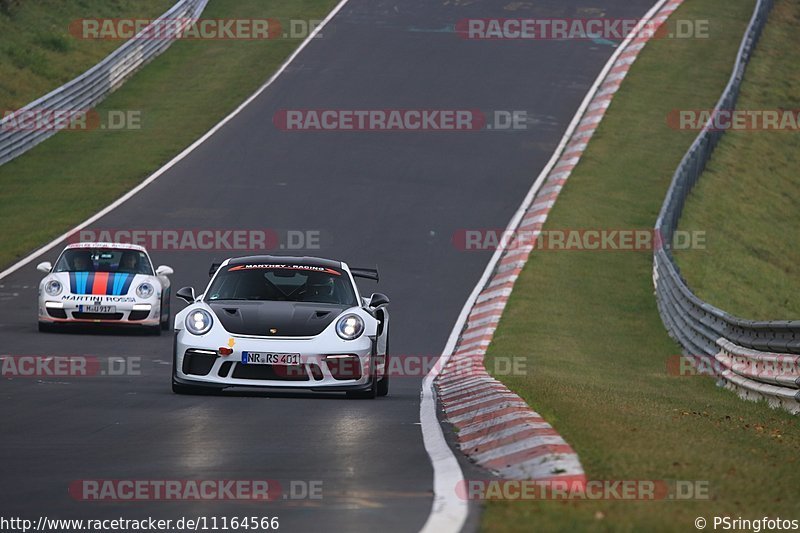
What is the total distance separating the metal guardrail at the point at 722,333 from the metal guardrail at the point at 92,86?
47.3 feet

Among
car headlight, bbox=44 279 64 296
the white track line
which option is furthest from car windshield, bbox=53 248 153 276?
the white track line

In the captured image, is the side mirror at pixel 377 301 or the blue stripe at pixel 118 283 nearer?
the side mirror at pixel 377 301

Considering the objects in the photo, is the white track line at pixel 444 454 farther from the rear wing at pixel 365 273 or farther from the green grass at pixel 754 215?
the green grass at pixel 754 215

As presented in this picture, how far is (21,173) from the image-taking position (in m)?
30.6

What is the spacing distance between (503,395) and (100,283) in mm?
9649

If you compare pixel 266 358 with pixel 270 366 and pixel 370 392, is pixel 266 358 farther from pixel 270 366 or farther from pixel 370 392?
pixel 370 392

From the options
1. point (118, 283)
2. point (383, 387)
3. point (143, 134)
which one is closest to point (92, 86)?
point (143, 134)

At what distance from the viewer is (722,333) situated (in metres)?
15.8

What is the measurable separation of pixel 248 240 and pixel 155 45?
52.8 ft

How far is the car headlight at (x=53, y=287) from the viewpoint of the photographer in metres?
18.8

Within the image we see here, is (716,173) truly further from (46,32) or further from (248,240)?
(46,32)

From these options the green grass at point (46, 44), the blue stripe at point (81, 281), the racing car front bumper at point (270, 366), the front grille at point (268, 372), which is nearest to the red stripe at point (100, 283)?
the blue stripe at point (81, 281)

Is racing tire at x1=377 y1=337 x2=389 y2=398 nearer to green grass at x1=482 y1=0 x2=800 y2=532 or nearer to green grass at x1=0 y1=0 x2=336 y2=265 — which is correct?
green grass at x1=482 y1=0 x2=800 y2=532

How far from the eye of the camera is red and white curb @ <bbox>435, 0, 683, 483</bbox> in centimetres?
757
